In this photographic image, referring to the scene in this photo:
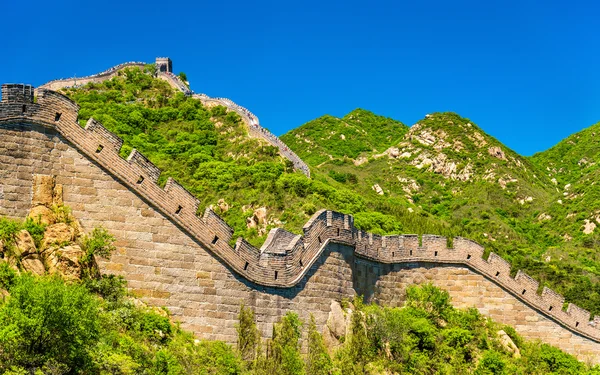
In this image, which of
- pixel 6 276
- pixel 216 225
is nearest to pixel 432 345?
pixel 216 225

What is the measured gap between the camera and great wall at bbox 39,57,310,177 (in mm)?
53722

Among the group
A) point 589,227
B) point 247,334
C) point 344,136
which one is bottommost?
point 247,334

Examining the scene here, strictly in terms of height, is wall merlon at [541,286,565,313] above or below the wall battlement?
below

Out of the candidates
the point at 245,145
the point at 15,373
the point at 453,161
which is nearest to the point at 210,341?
the point at 15,373

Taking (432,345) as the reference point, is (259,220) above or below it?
above

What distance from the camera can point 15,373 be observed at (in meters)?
14.5

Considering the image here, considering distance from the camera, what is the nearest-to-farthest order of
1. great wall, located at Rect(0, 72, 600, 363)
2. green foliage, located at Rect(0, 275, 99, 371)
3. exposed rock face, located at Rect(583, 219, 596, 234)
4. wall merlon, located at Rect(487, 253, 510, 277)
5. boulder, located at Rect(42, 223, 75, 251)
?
green foliage, located at Rect(0, 275, 99, 371) → boulder, located at Rect(42, 223, 75, 251) → great wall, located at Rect(0, 72, 600, 363) → wall merlon, located at Rect(487, 253, 510, 277) → exposed rock face, located at Rect(583, 219, 596, 234)

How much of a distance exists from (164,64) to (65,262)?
57148mm

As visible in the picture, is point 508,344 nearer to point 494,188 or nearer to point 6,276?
point 6,276

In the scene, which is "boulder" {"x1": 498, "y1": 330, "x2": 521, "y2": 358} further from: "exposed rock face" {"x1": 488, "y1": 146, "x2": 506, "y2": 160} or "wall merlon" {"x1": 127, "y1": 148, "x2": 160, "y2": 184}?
"exposed rock face" {"x1": 488, "y1": 146, "x2": 506, "y2": 160}

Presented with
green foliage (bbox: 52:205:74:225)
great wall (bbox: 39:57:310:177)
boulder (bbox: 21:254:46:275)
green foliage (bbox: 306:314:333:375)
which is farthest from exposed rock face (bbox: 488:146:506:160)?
boulder (bbox: 21:254:46:275)

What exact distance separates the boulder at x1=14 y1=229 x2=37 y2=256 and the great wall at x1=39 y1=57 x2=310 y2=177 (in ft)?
105

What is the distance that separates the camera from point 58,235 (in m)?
19.7

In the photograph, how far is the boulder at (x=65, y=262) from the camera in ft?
62.3
